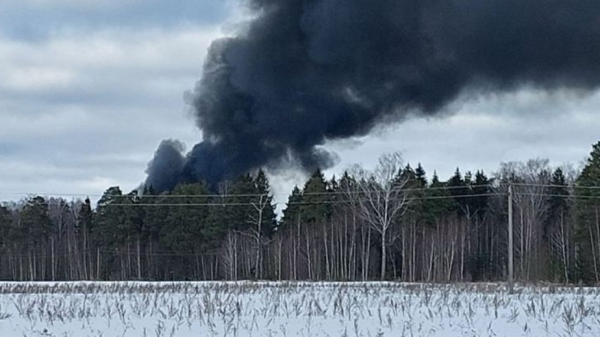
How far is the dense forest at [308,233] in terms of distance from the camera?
6372cm

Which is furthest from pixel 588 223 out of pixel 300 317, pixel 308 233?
pixel 300 317

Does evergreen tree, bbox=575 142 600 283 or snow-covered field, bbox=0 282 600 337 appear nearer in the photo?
snow-covered field, bbox=0 282 600 337

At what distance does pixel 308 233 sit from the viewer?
68375 millimetres

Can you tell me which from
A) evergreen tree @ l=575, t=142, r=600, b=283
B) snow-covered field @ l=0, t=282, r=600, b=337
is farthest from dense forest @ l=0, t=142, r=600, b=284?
snow-covered field @ l=0, t=282, r=600, b=337

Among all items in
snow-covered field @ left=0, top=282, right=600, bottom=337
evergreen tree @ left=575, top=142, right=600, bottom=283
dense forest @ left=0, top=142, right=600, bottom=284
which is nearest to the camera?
snow-covered field @ left=0, top=282, right=600, bottom=337

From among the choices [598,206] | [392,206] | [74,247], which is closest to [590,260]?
[598,206]

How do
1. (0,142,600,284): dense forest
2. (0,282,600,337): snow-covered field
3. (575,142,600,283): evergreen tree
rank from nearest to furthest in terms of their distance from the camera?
(0,282,600,337): snow-covered field, (575,142,600,283): evergreen tree, (0,142,600,284): dense forest

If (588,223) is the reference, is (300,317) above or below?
below

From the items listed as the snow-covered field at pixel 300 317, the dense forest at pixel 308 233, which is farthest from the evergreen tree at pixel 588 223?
the snow-covered field at pixel 300 317

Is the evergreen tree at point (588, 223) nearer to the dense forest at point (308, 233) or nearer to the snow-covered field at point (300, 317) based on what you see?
the dense forest at point (308, 233)

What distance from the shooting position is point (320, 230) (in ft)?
224

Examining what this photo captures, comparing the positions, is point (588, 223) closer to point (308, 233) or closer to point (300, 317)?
point (308, 233)

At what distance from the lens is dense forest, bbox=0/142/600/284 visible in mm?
63719

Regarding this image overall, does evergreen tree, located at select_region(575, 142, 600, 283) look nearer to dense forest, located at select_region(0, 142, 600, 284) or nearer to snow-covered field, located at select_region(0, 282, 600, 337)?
dense forest, located at select_region(0, 142, 600, 284)
